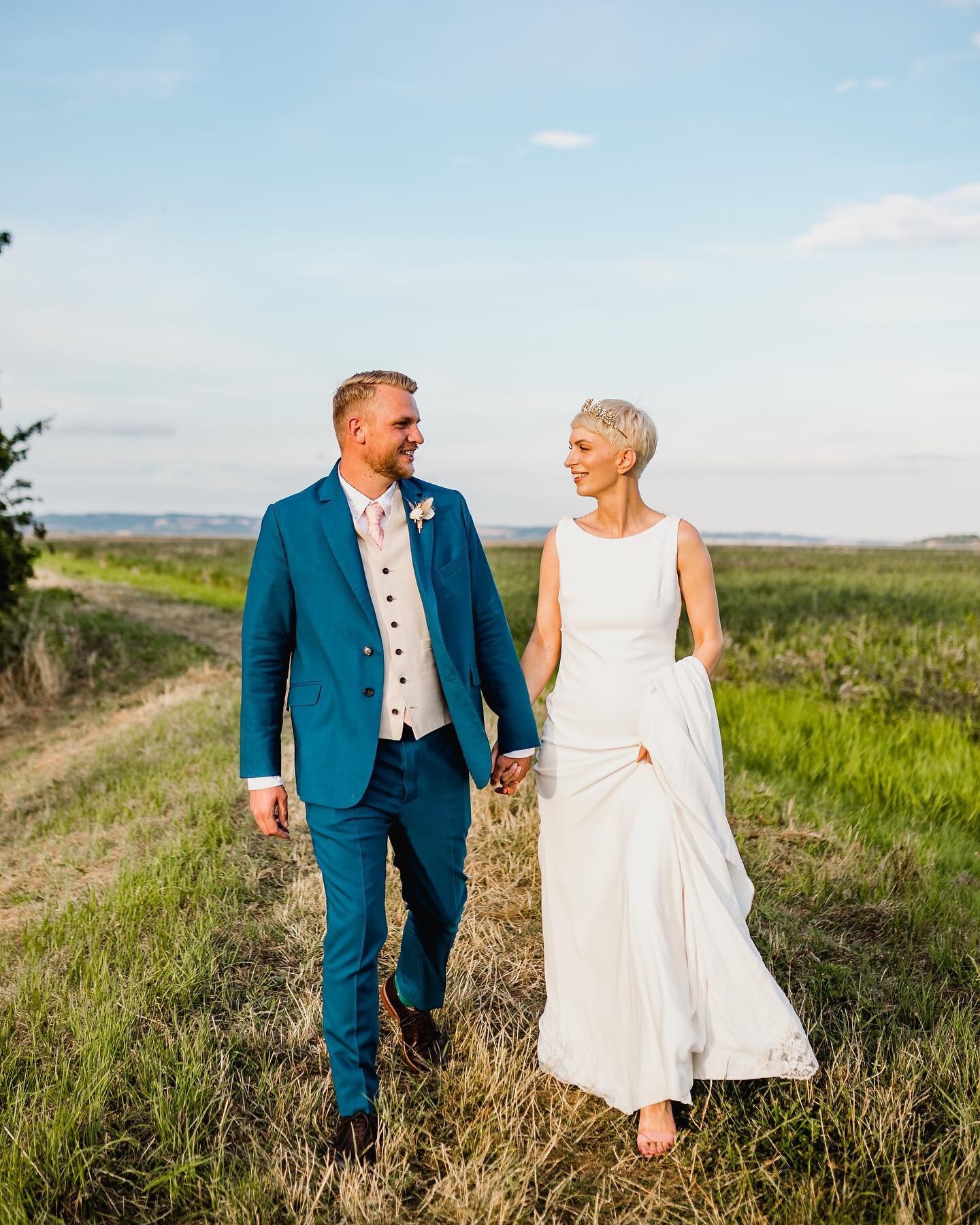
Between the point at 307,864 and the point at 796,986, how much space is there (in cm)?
308

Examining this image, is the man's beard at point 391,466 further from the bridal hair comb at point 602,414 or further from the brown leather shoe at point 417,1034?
the brown leather shoe at point 417,1034

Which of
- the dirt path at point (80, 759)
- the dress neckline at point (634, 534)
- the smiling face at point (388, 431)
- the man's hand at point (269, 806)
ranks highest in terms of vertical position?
the smiling face at point (388, 431)

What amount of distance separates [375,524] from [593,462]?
85 centimetres

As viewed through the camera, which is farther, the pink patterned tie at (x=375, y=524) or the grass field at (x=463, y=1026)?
the pink patterned tie at (x=375, y=524)

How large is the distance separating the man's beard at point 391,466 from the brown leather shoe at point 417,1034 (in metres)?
2.03

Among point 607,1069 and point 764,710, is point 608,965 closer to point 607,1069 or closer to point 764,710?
point 607,1069

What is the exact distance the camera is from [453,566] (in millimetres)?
3693

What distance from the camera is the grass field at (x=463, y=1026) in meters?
3.21

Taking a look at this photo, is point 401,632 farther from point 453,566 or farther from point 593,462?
point 593,462

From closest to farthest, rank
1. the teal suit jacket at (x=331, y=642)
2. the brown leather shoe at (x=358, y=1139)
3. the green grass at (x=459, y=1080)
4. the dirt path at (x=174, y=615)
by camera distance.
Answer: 1. the green grass at (x=459, y=1080)
2. the brown leather shoe at (x=358, y=1139)
3. the teal suit jacket at (x=331, y=642)
4. the dirt path at (x=174, y=615)

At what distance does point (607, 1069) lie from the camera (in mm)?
3637

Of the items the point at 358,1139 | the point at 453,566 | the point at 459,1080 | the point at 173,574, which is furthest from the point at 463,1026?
the point at 173,574

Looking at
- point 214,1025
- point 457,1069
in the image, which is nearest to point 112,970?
point 214,1025

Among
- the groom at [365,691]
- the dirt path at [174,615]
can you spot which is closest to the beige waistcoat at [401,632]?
the groom at [365,691]
